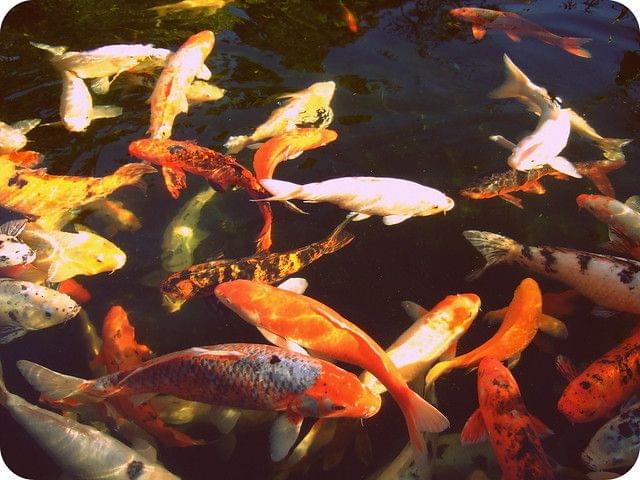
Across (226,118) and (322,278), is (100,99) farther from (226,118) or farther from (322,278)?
(322,278)

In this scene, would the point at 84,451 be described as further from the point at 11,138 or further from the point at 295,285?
the point at 11,138

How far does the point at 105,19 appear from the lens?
20.2 feet

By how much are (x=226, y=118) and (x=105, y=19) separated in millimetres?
2522

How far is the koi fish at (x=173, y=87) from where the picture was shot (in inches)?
173

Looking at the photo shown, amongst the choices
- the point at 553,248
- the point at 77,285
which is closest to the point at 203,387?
the point at 77,285

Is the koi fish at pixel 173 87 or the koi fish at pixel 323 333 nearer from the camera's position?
the koi fish at pixel 323 333

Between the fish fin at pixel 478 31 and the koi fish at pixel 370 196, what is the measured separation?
2781 millimetres

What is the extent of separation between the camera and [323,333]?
9.60 feet

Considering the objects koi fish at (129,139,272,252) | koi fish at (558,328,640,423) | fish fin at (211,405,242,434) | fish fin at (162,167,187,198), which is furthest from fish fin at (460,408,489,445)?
fish fin at (162,167,187,198)

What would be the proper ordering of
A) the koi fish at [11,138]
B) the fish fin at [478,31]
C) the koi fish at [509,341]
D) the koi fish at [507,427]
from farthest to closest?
the fish fin at [478,31]
the koi fish at [11,138]
the koi fish at [509,341]
the koi fish at [507,427]

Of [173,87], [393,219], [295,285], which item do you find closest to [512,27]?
[393,219]

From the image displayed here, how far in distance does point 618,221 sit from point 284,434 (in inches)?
101

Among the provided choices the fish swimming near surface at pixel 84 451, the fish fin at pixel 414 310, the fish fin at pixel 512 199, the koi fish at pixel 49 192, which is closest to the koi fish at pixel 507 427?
the fish fin at pixel 414 310

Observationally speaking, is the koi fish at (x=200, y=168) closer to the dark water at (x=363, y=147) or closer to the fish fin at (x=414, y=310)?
the dark water at (x=363, y=147)
